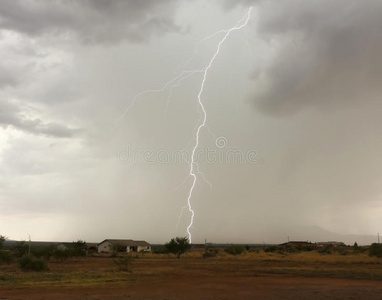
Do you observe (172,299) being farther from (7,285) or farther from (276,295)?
(7,285)

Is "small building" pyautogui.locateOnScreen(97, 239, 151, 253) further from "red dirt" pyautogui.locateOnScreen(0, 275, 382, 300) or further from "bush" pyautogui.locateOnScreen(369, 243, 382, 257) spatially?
"red dirt" pyautogui.locateOnScreen(0, 275, 382, 300)

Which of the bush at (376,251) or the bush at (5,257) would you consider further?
the bush at (376,251)

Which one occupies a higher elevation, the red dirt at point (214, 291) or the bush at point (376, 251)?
the bush at point (376, 251)

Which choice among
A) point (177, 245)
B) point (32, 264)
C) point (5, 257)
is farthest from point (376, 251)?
point (5, 257)

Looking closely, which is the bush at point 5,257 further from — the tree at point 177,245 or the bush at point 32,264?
the tree at point 177,245

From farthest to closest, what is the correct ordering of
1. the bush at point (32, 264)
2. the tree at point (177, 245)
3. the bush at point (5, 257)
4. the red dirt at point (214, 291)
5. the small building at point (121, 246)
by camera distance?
the small building at point (121, 246) < the tree at point (177, 245) < the bush at point (5, 257) < the bush at point (32, 264) < the red dirt at point (214, 291)

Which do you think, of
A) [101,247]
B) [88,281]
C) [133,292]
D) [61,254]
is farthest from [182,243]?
[133,292]

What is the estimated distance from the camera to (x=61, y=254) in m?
55.2

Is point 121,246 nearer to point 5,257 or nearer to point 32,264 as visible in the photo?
point 5,257

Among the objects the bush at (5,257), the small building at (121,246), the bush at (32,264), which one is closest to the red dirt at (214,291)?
the bush at (32,264)

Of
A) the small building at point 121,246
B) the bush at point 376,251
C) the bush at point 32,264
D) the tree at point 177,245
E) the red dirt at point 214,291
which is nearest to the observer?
the red dirt at point 214,291

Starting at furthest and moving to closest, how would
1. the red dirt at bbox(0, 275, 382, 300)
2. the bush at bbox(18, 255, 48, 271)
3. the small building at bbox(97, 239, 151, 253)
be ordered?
the small building at bbox(97, 239, 151, 253)
the bush at bbox(18, 255, 48, 271)
the red dirt at bbox(0, 275, 382, 300)

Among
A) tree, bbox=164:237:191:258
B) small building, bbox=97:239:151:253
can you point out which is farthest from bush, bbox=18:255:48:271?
→ small building, bbox=97:239:151:253

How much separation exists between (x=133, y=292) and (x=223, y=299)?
5.55 metres
